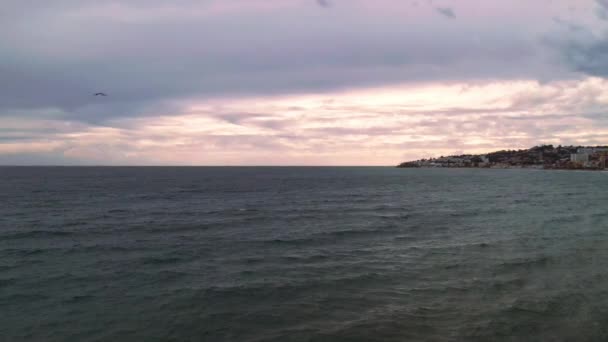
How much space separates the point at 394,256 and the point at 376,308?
1010 cm

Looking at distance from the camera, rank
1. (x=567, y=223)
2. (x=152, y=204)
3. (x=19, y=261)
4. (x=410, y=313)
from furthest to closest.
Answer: (x=152, y=204), (x=567, y=223), (x=19, y=261), (x=410, y=313)

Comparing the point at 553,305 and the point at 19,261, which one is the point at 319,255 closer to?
the point at 553,305

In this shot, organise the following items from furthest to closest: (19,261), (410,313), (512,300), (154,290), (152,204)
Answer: (152,204)
(19,261)
(154,290)
(512,300)
(410,313)

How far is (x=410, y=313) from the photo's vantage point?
54.3 feet

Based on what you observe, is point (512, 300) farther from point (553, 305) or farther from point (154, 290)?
point (154, 290)

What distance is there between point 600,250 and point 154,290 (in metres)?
29.4

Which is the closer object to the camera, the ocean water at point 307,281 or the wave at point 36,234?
the ocean water at point 307,281

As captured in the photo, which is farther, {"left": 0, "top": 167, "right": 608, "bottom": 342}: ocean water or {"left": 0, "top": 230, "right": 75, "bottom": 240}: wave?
{"left": 0, "top": 230, "right": 75, "bottom": 240}: wave

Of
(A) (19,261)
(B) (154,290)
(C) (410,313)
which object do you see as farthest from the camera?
(A) (19,261)

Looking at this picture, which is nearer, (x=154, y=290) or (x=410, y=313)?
(x=410, y=313)

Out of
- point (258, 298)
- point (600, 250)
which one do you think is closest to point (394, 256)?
point (258, 298)

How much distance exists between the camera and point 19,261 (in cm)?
2684

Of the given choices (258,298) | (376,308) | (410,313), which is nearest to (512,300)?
(410,313)

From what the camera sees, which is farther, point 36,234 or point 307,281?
point 36,234
